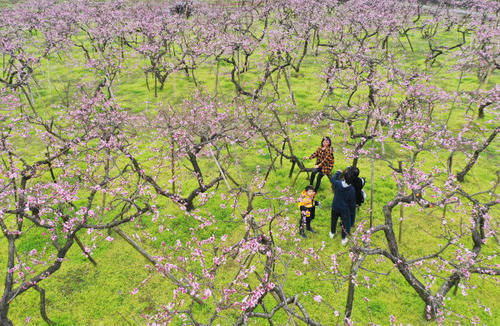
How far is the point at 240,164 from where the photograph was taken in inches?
564

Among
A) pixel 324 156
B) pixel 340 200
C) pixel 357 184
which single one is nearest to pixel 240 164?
pixel 324 156

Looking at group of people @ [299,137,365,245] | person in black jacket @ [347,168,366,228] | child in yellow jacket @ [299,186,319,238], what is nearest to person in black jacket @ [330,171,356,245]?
group of people @ [299,137,365,245]

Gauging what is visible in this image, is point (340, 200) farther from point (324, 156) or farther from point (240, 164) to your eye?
point (240, 164)

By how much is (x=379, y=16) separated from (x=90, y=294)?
101ft

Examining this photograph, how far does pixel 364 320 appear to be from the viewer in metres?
7.31

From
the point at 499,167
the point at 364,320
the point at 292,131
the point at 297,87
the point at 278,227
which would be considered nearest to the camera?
the point at 364,320

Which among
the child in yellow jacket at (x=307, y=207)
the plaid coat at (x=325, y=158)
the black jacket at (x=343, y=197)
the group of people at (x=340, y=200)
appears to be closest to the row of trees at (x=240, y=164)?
the child in yellow jacket at (x=307, y=207)

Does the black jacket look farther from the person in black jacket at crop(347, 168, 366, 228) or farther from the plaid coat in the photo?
the plaid coat

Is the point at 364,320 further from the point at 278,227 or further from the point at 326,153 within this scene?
the point at 326,153

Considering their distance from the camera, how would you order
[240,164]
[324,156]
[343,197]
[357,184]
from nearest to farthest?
[343,197] → [357,184] → [324,156] → [240,164]

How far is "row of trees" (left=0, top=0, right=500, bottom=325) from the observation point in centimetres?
660

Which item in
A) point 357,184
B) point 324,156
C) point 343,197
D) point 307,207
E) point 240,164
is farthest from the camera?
point 240,164

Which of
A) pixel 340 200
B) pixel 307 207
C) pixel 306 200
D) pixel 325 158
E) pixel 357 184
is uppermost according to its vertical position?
pixel 325 158

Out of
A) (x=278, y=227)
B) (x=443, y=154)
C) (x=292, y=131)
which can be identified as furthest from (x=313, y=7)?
(x=278, y=227)
